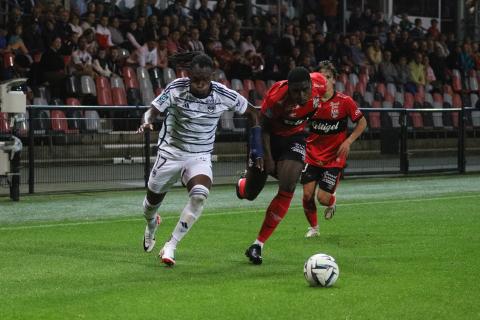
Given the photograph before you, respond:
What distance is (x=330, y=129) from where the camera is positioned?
43.2ft

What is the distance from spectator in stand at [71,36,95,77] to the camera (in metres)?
22.1

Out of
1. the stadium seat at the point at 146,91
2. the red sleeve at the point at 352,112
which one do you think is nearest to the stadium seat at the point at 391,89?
the stadium seat at the point at 146,91

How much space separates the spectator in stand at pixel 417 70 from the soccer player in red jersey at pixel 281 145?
20736mm

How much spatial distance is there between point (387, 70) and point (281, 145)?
2008 centimetres

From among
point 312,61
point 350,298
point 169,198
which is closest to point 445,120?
point 312,61

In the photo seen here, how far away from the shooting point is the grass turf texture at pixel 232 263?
300 inches

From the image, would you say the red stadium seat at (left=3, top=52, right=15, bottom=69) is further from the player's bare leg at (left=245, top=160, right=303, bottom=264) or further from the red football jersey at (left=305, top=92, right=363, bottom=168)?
the player's bare leg at (left=245, top=160, right=303, bottom=264)

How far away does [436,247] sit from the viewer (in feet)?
36.9

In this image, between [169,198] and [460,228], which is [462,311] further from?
[169,198]

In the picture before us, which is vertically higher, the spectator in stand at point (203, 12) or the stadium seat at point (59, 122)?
the spectator in stand at point (203, 12)

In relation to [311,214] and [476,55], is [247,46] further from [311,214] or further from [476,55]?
[311,214]

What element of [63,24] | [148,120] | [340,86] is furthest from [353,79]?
[148,120]

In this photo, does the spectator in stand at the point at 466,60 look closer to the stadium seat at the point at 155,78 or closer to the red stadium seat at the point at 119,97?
the stadium seat at the point at 155,78

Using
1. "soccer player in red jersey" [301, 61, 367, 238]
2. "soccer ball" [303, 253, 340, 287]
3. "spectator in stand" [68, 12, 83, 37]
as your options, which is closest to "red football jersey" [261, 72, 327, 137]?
"soccer player in red jersey" [301, 61, 367, 238]
